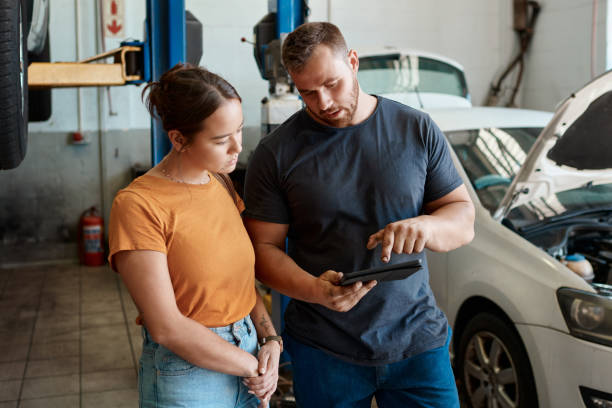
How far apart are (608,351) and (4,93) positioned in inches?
88.5

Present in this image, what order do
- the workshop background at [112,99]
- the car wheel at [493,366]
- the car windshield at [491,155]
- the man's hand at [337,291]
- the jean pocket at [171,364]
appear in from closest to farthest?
1. the jean pocket at [171,364]
2. the man's hand at [337,291]
3. the car wheel at [493,366]
4. the car windshield at [491,155]
5. the workshop background at [112,99]

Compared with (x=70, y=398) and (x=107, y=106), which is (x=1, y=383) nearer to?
(x=70, y=398)

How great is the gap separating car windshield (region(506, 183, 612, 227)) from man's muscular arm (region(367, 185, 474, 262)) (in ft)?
4.24

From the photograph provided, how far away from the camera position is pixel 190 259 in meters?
1.31

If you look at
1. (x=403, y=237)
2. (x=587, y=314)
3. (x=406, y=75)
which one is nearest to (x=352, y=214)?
(x=403, y=237)

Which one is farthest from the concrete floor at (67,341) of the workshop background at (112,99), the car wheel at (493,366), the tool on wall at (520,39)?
the tool on wall at (520,39)

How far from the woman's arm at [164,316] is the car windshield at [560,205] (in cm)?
191

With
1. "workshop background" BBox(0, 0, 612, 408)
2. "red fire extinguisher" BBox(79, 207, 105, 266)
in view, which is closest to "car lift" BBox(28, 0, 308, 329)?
"workshop background" BBox(0, 0, 612, 408)

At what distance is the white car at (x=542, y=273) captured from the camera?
227 cm

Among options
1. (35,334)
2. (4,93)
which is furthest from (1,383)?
(4,93)

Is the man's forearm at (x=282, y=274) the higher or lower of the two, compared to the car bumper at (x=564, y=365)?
higher

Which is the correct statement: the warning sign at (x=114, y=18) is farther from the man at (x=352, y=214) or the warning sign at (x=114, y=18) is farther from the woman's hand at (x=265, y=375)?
the woman's hand at (x=265, y=375)

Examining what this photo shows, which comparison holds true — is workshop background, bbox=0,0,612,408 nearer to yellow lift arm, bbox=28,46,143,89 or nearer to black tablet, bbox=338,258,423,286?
yellow lift arm, bbox=28,46,143,89

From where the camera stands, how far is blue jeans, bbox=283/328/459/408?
1634mm
